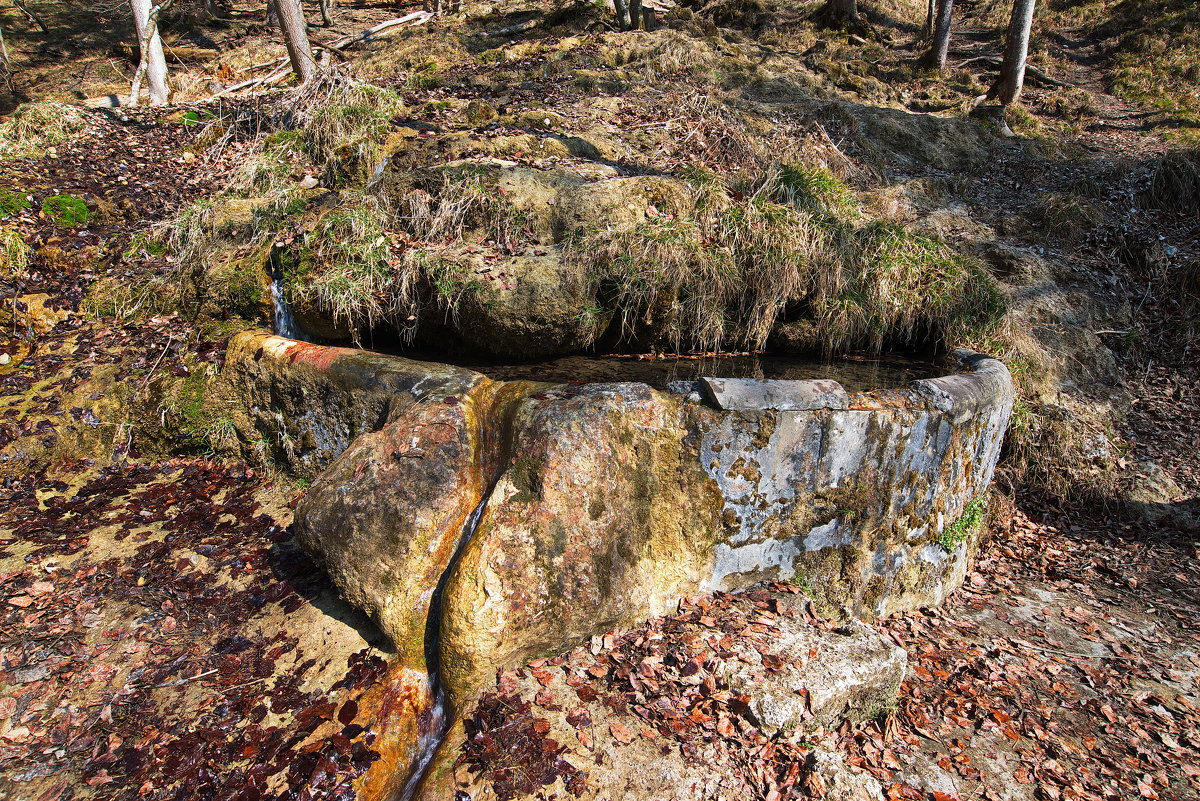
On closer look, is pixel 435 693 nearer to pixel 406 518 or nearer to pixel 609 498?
pixel 406 518

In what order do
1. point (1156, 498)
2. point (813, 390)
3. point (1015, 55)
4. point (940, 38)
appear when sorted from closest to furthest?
point (813, 390)
point (1156, 498)
point (1015, 55)
point (940, 38)

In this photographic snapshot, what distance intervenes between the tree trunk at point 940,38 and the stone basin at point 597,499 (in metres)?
13.4

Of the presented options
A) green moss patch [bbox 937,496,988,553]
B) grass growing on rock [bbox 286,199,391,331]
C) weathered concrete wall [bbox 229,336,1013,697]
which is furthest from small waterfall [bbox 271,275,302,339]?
green moss patch [bbox 937,496,988,553]

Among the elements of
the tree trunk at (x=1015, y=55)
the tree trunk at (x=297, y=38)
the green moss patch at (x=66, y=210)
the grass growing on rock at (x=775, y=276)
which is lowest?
the grass growing on rock at (x=775, y=276)

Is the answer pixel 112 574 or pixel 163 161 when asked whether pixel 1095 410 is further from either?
pixel 163 161

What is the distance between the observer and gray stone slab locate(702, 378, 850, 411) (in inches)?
154

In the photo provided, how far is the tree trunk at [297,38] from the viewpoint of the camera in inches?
342

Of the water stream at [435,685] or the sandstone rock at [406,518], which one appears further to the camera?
the sandstone rock at [406,518]

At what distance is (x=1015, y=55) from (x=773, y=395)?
13.2 metres

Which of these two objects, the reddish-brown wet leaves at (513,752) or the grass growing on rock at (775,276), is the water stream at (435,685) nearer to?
the reddish-brown wet leaves at (513,752)

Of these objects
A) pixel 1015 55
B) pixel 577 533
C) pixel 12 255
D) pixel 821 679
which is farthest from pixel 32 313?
pixel 1015 55

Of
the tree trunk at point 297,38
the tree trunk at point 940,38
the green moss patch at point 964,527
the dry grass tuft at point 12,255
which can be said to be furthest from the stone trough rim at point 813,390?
the tree trunk at point 940,38

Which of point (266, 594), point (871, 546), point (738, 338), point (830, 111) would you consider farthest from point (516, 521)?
point (830, 111)

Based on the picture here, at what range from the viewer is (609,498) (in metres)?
3.75
